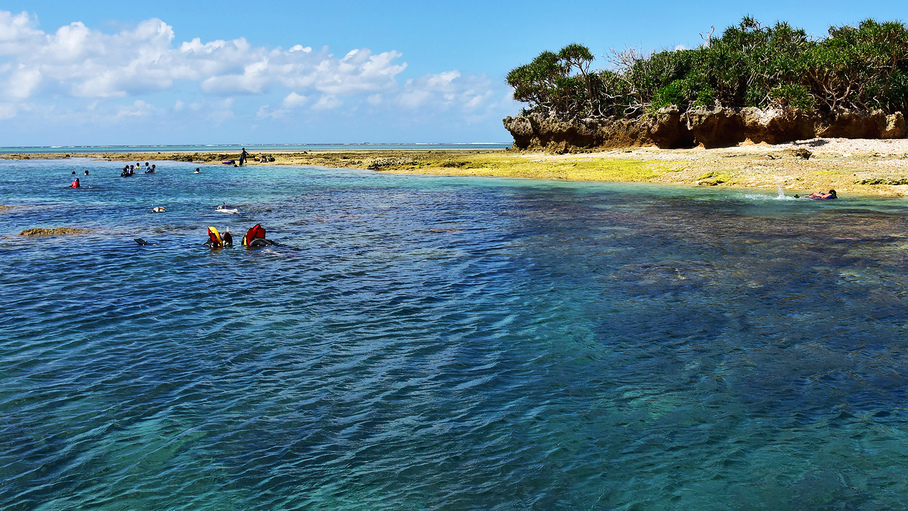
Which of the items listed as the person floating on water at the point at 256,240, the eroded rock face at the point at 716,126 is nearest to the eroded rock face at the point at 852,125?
the eroded rock face at the point at 716,126

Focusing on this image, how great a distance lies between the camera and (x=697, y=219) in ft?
82.4

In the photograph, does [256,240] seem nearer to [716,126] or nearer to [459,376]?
[459,376]

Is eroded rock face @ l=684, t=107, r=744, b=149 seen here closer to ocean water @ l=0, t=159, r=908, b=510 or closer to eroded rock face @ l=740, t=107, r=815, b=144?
eroded rock face @ l=740, t=107, r=815, b=144

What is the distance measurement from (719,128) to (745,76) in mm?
8525

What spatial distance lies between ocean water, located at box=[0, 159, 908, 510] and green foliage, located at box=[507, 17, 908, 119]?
45082 mm

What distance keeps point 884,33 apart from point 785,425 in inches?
2578

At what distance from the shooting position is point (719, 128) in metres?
59.8

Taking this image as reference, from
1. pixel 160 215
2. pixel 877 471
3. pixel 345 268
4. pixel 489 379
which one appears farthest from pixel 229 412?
pixel 160 215

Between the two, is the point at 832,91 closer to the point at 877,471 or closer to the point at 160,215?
the point at 160,215

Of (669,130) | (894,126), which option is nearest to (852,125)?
(894,126)

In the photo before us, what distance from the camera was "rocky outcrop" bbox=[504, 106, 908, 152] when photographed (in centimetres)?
5572

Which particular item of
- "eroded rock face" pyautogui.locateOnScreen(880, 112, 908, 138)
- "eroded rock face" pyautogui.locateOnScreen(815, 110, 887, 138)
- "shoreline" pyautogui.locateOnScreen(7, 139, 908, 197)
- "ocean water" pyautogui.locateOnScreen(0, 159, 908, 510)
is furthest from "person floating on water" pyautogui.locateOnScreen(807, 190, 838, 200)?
"eroded rock face" pyautogui.locateOnScreen(880, 112, 908, 138)

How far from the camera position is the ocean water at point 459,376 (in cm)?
636

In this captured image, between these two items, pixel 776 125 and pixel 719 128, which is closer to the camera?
pixel 776 125
